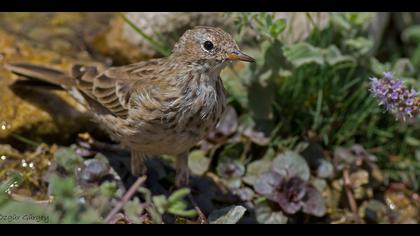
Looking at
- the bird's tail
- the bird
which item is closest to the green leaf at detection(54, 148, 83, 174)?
the bird

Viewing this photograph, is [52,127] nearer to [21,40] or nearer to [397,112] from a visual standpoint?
[21,40]

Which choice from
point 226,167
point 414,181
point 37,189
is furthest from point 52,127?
point 414,181

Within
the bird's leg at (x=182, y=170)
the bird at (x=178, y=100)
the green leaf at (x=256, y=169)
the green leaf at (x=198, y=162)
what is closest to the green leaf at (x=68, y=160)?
the bird at (x=178, y=100)

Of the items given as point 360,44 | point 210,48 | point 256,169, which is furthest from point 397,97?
point 256,169

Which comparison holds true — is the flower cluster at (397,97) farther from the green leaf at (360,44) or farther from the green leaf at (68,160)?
the green leaf at (68,160)

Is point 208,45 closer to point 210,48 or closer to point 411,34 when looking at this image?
point 210,48

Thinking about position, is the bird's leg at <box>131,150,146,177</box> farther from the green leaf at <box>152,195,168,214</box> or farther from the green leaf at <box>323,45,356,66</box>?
the green leaf at <box>152,195,168,214</box>
